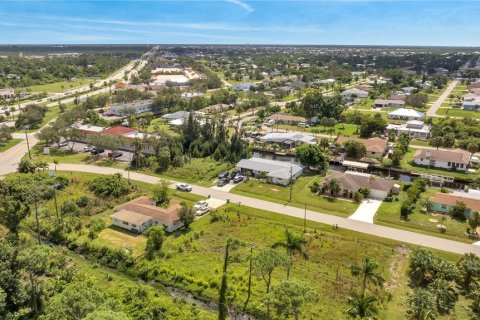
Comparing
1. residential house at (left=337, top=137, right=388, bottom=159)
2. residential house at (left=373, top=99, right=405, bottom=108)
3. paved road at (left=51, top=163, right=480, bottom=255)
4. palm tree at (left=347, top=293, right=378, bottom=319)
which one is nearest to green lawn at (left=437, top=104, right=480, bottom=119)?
residential house at (left=373, top=99, right=405, bottom=108)

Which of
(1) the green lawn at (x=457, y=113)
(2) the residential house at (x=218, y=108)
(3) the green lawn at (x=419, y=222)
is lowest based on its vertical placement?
(3) the green lawn at (x=419, y=222)

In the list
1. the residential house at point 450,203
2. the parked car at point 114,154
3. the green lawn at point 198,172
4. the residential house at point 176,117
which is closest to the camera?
the residential house at point 450,203

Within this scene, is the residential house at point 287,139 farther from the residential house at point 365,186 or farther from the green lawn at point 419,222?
the green lawn at point 419,222

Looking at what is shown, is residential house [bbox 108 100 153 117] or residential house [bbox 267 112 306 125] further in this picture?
residential house [bbox 108 100 153 117]

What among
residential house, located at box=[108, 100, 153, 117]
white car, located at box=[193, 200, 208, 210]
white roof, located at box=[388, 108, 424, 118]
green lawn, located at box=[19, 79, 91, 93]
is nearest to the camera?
white car, located at box=[193, 200, 208, 210]

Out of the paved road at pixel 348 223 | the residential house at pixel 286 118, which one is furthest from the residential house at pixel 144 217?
the residential house at pixel 286 118

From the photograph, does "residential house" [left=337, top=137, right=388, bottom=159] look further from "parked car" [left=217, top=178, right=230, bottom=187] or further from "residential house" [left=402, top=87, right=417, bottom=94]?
"residential house" [left=402, top=87, right=417, bottom=94]

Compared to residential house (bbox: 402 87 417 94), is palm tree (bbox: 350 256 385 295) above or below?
below
